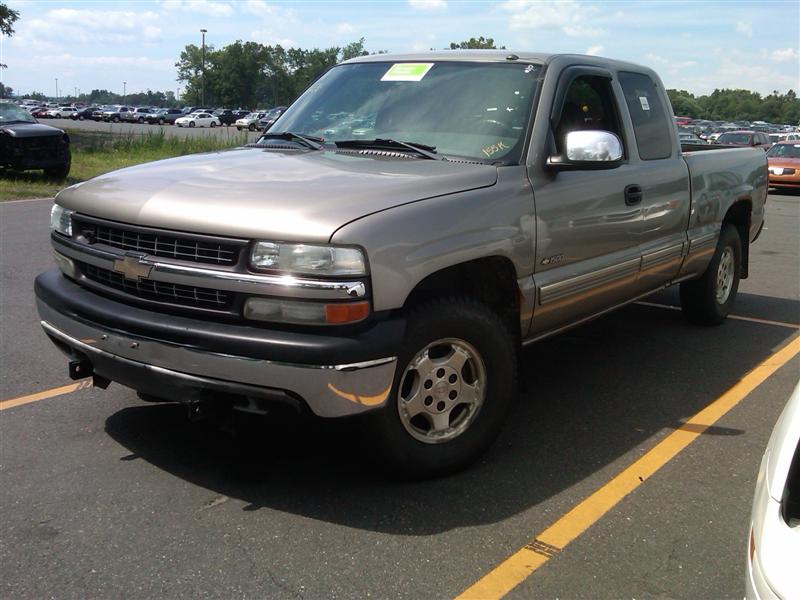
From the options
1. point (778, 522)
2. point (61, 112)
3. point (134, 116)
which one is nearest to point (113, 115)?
point (134, 116)

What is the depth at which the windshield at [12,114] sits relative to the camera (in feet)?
58.3

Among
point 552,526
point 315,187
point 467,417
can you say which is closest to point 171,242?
point 315,187

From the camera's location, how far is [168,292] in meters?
3.38

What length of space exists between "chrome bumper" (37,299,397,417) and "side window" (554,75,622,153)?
1.88 meters

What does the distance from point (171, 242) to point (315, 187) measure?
632mm

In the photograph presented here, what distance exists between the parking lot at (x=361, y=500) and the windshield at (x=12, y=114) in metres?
14.3

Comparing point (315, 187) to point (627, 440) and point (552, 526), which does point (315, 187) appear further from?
point (627, 440)

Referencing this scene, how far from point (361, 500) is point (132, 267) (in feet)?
4.51

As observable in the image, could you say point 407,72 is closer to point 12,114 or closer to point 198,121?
point 12,114

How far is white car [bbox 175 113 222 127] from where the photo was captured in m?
69.6

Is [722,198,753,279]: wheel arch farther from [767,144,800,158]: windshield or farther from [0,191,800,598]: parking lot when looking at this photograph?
[767,144,800,158]: windshield

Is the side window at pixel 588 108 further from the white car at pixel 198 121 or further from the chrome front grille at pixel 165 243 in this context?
the white car at pixel 198 121

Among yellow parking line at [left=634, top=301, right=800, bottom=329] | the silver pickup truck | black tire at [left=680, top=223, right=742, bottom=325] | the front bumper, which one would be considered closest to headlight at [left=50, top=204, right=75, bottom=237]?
the silver pickup truck

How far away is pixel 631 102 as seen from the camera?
5238mm
